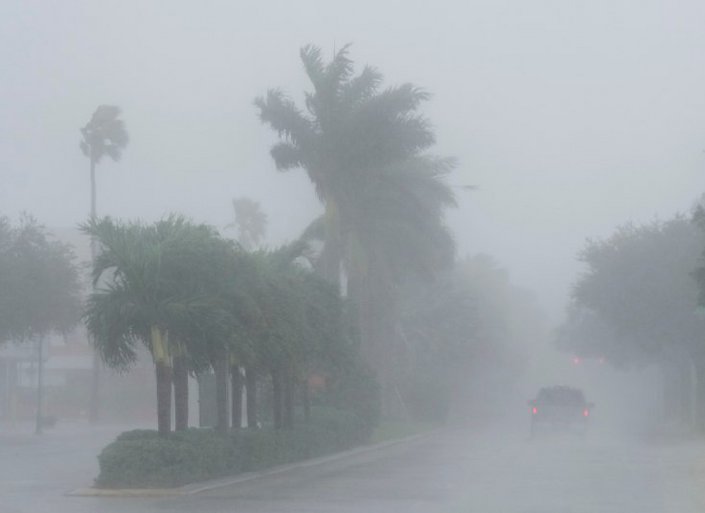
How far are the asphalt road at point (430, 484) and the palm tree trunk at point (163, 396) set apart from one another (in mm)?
1727

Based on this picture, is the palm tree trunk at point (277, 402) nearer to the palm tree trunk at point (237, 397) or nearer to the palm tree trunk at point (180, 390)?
the palm tree trunk at point (237, 397)

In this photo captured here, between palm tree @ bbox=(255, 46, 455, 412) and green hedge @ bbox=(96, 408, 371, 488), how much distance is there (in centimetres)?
1280

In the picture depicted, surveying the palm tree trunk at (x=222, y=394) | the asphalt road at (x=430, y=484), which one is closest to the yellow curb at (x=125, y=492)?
the asphalt road at (x=430, y=484)

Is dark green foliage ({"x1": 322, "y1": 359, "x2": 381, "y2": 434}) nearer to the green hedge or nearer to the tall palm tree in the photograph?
the green hedge

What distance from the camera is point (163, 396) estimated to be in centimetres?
2575

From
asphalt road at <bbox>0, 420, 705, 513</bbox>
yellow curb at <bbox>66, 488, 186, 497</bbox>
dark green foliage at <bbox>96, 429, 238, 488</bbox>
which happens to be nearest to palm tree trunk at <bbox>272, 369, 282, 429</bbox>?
asphalt road at <bbox>0, 420, 705, 513</bbox>

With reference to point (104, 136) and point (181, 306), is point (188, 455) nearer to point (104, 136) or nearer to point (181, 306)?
point (181, 306)

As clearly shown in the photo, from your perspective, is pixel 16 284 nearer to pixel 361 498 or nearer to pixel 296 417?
pixel 296 417

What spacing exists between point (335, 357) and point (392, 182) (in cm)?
1193

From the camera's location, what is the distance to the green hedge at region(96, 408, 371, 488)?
24.1 m

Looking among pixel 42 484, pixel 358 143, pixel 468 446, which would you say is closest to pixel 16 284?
pixel 358 143

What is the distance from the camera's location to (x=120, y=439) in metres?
25.2

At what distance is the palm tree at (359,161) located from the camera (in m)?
43.2

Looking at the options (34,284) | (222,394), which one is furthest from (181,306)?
(34,284)
